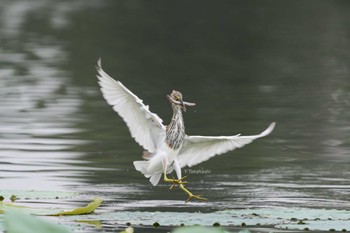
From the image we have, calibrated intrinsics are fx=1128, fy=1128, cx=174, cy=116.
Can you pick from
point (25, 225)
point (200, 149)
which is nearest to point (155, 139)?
point (200, 149)

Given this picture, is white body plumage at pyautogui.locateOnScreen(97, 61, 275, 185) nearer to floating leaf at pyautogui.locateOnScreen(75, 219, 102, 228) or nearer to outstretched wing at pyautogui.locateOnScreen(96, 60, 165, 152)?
outstretched wing at pyautogui.locateOnScreen(96, 60, 165, 152)

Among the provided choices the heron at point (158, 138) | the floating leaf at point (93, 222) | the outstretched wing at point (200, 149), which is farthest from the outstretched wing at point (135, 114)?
the floating leaf at point (93, 222)

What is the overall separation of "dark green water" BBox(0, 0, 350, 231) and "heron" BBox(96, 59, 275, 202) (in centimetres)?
41

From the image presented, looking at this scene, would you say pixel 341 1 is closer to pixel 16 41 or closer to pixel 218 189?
pixel 16 41

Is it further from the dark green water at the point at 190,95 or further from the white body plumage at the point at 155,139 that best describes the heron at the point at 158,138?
the dark green water at the point at 190,95

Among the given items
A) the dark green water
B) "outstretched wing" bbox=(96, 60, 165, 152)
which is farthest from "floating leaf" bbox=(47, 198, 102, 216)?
"outstretched wing" bbox=(96, 60, 165, 152)

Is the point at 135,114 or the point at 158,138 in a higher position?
the point at 135,114

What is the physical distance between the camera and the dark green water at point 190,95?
11383 millimetres

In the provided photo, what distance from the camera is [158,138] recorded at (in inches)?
393

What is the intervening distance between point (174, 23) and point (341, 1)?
32.3ft

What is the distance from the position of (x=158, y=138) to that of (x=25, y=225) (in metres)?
6.34

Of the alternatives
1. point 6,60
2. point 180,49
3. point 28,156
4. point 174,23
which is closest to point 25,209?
point 28,156

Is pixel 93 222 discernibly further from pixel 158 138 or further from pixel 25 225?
pixel 25 225

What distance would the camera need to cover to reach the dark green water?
37.3 feet
